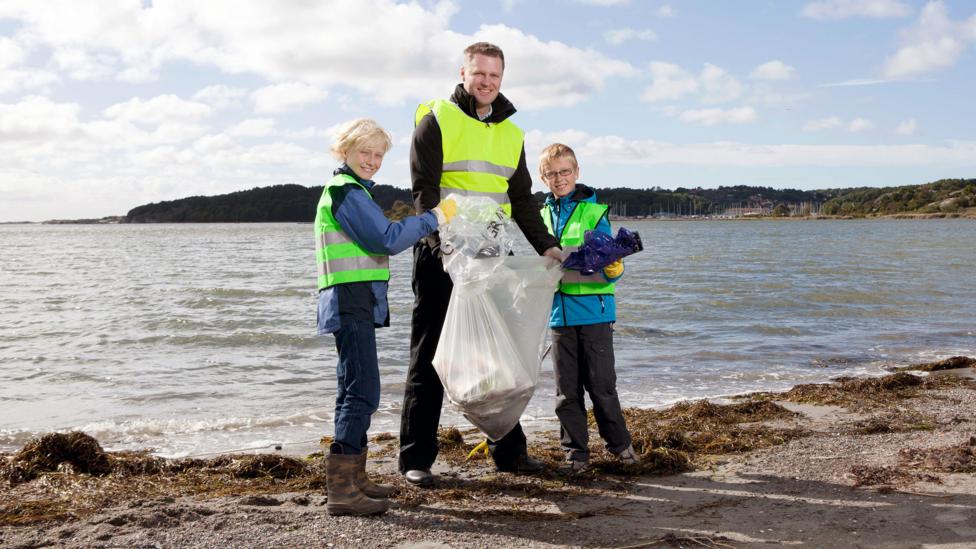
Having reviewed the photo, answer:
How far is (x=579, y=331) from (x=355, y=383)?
1429 millimetres

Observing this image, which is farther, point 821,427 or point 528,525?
point 821,427

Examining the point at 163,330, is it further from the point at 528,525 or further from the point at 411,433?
the point at 528,525

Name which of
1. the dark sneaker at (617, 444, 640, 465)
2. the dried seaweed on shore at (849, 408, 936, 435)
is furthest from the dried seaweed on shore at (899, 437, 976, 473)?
the dark sneaker at (617, 444, 640, 465)

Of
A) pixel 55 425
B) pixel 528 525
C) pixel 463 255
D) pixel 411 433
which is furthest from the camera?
pixel 55 425

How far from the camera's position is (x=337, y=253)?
150 inches

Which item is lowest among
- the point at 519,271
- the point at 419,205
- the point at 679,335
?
the point at 679,335

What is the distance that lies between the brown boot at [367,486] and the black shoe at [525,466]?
2.59 ft

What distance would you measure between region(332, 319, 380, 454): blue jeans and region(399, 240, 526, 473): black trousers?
0.39 m

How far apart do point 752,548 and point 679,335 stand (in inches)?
397

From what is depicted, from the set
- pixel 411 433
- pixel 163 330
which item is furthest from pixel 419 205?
pixel 163 330

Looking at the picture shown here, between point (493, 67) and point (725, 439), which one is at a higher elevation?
point (493, 67)

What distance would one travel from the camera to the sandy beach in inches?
140

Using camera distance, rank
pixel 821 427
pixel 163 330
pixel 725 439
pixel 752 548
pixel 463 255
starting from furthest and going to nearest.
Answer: pixel 163 330
pixel 821 427
pixel 725 439
pixel 463 255
pixel 752 548

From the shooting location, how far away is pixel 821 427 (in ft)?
19.7
